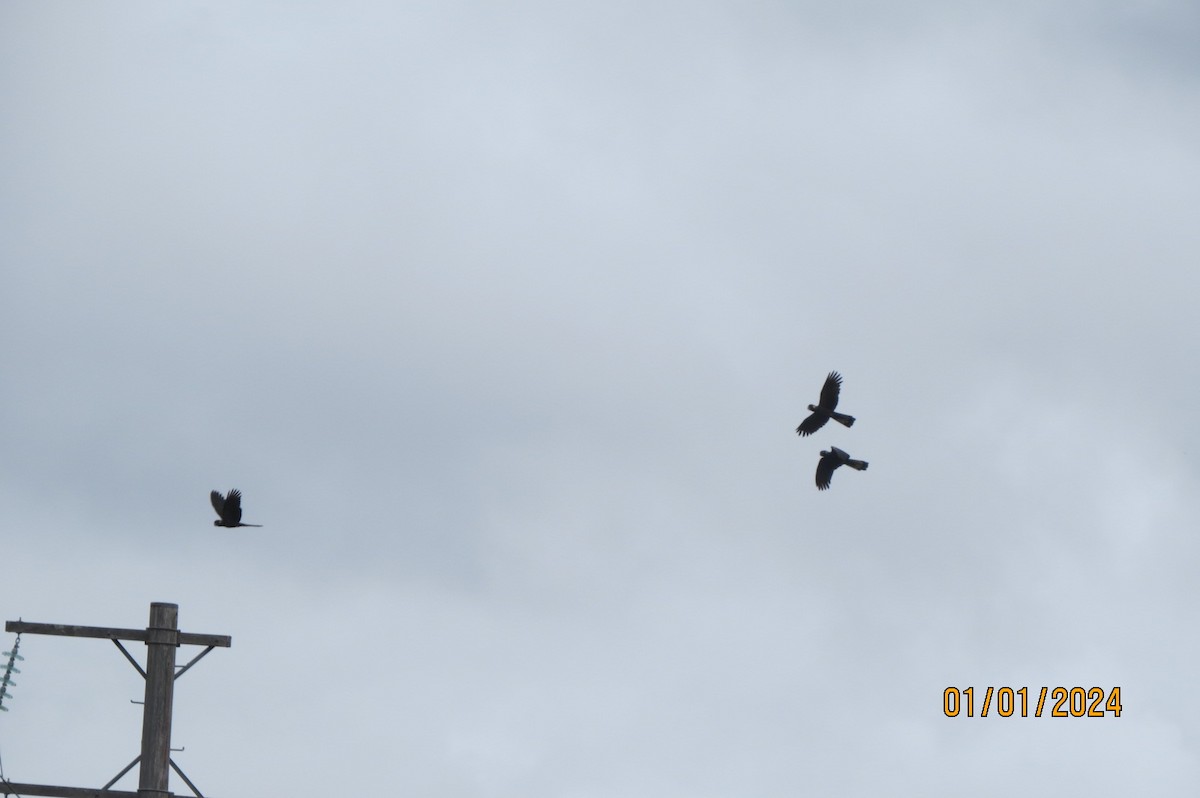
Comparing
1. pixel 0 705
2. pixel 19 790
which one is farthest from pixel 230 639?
pixel 0 705

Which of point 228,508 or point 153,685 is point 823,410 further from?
point 153,685

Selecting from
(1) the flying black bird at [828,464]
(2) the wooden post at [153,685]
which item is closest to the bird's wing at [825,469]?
(1) the flying black bird at [828,464]

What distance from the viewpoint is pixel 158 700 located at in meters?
16.0

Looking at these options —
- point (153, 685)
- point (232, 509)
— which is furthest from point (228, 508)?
point (153, 685)

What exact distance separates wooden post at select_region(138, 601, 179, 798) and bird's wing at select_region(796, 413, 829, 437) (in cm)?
1438

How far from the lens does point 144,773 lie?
15.9 metres

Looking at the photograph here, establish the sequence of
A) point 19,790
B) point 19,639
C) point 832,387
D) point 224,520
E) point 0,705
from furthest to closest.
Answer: point 832,387 → point 224,520 → point 0,705 → point 19,639 → point 19,790

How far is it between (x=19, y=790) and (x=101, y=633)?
1.60m

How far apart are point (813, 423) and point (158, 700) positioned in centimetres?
1512

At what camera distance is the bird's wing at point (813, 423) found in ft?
93.7

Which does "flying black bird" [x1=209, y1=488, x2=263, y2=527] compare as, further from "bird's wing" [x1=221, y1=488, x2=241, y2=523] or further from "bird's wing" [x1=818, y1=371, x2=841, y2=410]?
"bird's wing" [x1=818, y1=371, x2=841, y2=410]

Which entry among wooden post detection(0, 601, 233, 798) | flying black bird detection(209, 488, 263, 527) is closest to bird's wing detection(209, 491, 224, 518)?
flying black bird detection(209, 488, 263, 527)

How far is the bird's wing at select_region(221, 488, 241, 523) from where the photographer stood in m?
25.2

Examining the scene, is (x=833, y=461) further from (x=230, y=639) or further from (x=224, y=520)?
(x=230, y=639)
